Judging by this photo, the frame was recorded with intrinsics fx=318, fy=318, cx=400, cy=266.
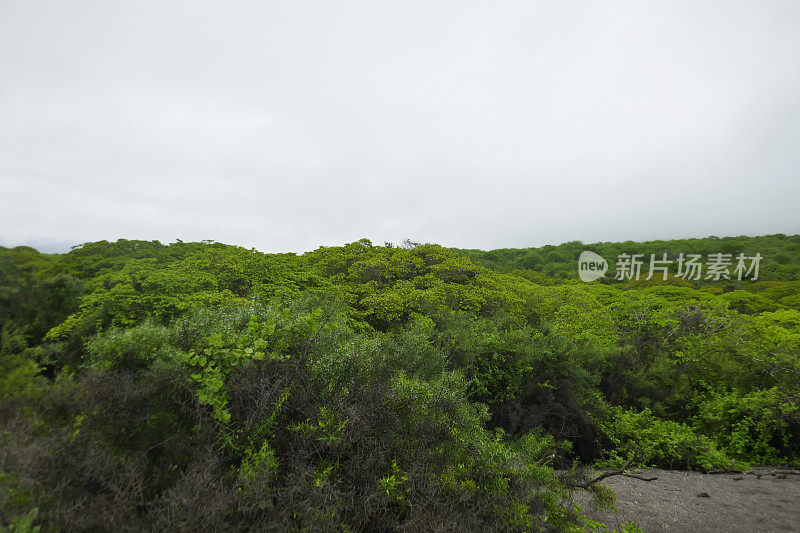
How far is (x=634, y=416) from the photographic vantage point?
928cm

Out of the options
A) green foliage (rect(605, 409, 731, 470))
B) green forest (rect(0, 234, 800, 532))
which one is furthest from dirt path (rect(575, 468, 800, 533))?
green forest (rect(0, 234, 800, 532))

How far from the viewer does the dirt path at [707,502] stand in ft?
17.1

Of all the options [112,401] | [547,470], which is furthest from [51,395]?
[547,470]

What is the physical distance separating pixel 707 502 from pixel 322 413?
7503 millimetres

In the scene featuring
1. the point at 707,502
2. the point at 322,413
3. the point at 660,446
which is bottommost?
the point at 660,446

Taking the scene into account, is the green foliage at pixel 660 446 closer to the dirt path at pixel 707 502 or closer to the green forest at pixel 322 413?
the green forest at pixel 322 413

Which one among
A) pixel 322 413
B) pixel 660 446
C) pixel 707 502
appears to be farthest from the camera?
pixel 660 446

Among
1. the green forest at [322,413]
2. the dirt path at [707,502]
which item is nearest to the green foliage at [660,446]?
the green forest at [322,413]

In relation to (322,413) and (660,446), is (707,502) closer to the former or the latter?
(660,446)

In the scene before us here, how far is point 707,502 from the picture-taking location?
5926 mm

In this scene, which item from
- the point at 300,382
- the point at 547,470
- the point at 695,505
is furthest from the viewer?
the point at 695,505

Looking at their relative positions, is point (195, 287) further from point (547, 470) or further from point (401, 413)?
point (547, 470)

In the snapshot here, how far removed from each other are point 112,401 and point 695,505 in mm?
9190

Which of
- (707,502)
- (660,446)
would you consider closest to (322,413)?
(707,502)
